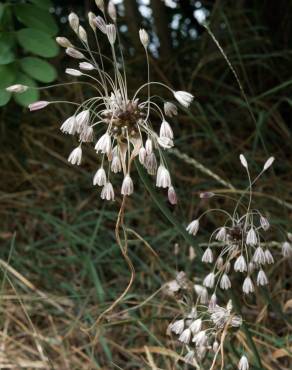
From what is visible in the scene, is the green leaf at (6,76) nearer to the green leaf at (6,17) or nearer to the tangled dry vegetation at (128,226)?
the green leaf at (6,17)

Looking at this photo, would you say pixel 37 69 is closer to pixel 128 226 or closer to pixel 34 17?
pixel 34 17

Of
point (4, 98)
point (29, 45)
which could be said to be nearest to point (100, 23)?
point (4, 98)

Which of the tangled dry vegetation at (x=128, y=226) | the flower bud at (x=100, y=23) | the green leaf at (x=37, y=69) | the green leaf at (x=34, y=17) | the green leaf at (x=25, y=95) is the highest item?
the flower bud at (x=100, y=23)

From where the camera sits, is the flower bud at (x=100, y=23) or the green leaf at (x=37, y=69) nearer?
the flower bud at (x=100, y=23)

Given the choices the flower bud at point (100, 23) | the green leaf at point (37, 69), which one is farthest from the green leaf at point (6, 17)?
the flower bud at point (100, 23)

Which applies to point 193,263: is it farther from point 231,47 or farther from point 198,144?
point 231,47

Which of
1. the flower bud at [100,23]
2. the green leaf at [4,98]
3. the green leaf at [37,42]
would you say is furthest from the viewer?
the green leaf at [37,42]

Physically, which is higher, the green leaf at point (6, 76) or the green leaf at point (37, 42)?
the green leaf at point (37, 42)

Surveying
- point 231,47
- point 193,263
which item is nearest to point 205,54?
point 231,47
